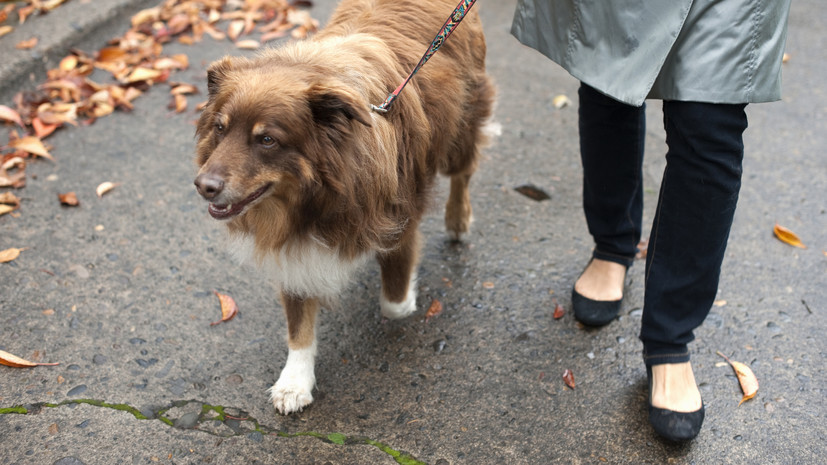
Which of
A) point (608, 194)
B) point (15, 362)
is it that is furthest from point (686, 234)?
point (15, 362)

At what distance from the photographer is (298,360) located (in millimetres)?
2682

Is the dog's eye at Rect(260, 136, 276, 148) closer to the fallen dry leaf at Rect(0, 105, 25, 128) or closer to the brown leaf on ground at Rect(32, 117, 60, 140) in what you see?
the brown leaf on ground at Rect(32, 117, 60, 140)

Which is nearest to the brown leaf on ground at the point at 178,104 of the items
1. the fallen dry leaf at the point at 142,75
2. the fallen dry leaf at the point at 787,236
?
the fallen dry leaf at the point at 142,75

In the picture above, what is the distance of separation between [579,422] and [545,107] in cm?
280

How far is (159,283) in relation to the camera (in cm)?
320

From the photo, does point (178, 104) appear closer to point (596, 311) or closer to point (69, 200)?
point (69, 200)

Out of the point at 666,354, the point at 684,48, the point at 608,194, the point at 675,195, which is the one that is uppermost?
the point at 684,48

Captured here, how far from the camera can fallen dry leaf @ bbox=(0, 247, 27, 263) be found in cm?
321

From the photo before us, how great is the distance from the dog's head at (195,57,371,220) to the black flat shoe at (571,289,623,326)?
1375 millimetres

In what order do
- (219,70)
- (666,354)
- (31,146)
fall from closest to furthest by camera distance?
(219,70)
(666,354)
(31,146)

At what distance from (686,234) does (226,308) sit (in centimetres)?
195

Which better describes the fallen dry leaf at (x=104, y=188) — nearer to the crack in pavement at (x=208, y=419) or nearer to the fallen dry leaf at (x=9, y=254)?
the fallen dry leaf at (x=9, y=254)

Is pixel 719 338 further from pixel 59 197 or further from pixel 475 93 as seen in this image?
pixel 59 197

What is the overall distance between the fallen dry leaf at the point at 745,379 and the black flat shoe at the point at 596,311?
0.48 metres
